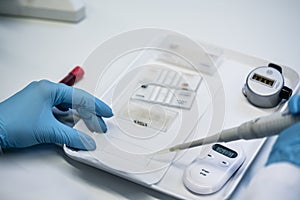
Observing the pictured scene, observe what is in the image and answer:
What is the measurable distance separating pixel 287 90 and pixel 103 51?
0.35 metres

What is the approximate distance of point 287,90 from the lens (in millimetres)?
692

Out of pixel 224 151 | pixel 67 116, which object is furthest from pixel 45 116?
pixel 224 151

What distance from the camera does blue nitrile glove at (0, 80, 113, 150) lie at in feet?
2.09

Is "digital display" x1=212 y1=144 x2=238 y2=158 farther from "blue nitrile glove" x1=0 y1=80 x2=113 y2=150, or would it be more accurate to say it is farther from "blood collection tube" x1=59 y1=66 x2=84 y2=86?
"blood collection tube" x1=59 y1=66 x2=84 y2=86

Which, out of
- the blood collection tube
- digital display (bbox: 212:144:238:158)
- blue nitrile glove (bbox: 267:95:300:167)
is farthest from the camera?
the blood collection tube

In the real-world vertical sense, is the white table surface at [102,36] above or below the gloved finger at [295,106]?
below

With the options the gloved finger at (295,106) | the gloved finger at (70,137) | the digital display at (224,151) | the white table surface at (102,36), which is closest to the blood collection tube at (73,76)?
the white table surface at (102,36)

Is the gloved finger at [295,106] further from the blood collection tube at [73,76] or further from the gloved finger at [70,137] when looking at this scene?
the blood collection tube at [73,76]

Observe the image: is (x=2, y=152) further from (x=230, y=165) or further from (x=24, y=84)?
(x=230, y=165)

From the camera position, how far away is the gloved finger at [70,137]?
2.06 feet

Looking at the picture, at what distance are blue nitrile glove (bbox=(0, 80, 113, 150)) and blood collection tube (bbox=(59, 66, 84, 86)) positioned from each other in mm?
71

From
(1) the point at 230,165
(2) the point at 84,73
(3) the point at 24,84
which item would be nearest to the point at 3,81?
(3) the point at 24,84

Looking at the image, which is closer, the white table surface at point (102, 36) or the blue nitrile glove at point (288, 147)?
the blue nitrile glove at point (288, 147)

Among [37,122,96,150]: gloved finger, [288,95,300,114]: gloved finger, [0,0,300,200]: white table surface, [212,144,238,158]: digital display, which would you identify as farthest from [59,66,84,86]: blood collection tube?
[288,95,300,114]: gloved finger
